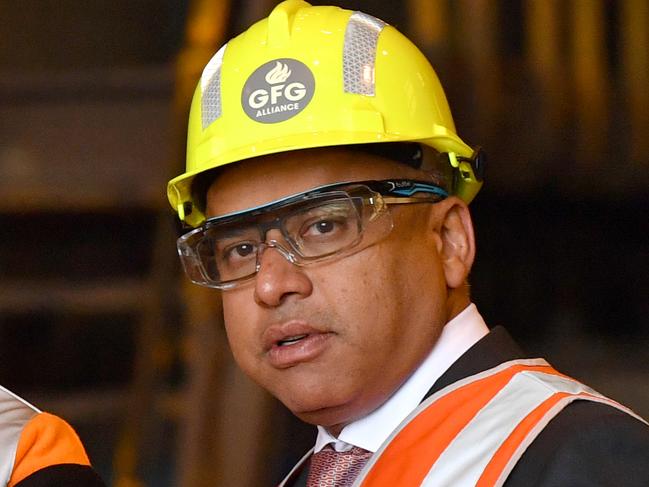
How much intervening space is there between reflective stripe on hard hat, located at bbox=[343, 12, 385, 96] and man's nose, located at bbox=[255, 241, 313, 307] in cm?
32

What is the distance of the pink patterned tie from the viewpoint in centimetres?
209

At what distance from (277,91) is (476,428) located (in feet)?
2.19

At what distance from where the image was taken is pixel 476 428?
5.99 ft

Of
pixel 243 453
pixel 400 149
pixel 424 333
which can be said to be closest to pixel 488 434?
pixel 424 333

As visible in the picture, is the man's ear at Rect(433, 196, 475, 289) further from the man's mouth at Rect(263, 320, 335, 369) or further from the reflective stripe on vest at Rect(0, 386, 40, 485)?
the reflective stripe on vest at Rect(0, 386, 40, 485)

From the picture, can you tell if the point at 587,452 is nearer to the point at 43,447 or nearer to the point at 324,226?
the point at 324,226

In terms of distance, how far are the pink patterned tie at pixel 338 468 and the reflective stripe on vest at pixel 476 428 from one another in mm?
131

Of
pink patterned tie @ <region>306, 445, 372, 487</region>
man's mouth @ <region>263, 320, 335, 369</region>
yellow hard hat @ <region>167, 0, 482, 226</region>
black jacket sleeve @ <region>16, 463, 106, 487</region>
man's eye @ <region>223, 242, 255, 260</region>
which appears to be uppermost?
yellow hard hat @ <region>167, 0, 482, 226</region>

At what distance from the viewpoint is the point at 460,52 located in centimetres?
459

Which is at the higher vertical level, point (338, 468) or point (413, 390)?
point (413, 390)

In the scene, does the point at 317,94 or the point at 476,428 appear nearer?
the point at 476,428

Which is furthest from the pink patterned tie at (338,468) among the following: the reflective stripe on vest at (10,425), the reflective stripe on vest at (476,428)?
the reflective stripe on vest at (10,425)

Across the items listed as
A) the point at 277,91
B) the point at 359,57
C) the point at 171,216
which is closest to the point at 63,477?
the point at 277,91

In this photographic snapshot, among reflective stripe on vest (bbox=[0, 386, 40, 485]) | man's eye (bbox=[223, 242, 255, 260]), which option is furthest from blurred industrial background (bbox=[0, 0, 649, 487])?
reflective stripe on vest (bbox=[0, 386, 40, 485])
